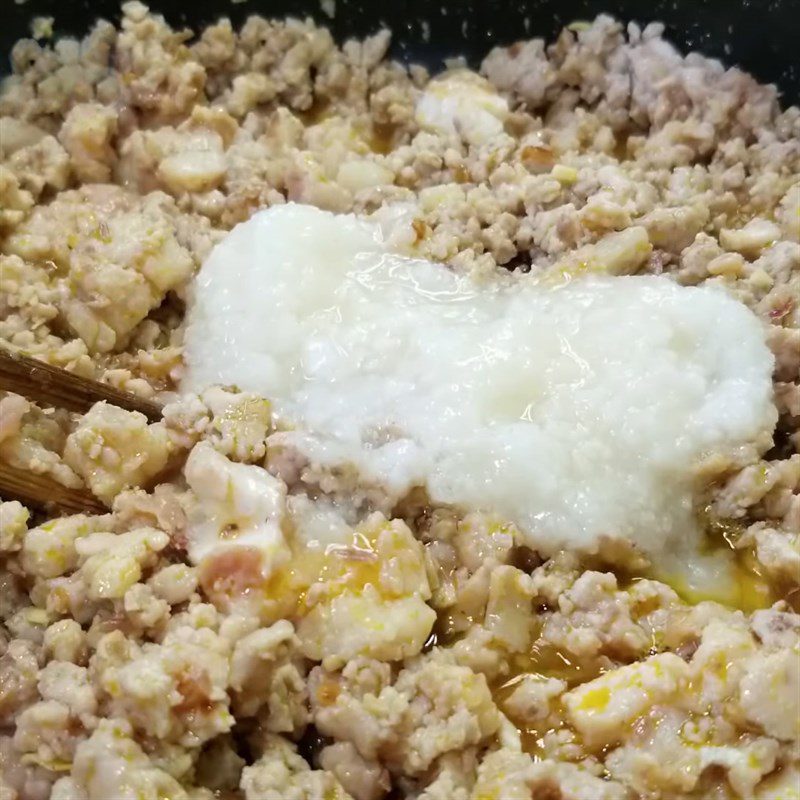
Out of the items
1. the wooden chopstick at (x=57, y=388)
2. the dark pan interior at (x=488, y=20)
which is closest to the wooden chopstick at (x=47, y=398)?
the wooden chopstick at (x=57, y=388)

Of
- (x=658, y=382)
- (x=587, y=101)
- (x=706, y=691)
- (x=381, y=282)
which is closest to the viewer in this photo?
(x=706, y=691)

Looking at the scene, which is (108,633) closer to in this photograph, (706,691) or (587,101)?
(706,691)

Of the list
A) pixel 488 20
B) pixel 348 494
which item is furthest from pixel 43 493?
pixel 488 20

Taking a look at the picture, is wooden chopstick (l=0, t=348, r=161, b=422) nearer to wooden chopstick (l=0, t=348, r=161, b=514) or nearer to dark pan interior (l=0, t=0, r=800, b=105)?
wooden chopstick (l=0, t=348, r=161, b=514)

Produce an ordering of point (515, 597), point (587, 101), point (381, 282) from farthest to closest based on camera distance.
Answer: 1. point (587, 101)
2. point (381, 282)
3. point (515, 597)

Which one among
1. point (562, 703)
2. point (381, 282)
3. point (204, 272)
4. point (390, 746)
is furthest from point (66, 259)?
point (562, 703)

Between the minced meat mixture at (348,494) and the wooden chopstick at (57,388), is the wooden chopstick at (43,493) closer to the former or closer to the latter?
the minced meat mixture at (348,494)
